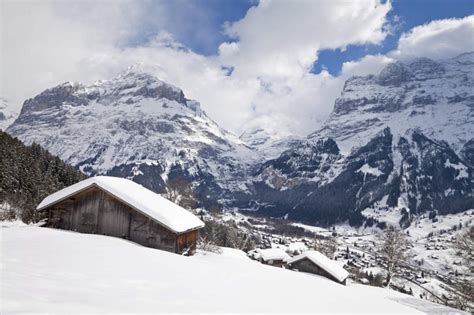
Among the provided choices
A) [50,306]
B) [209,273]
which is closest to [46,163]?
[209,273]

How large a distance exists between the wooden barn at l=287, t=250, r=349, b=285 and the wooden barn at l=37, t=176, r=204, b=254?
2907 cm

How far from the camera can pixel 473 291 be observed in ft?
98.7

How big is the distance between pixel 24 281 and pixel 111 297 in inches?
93.7

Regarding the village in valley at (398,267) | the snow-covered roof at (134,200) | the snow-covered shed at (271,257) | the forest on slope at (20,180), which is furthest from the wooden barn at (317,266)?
the forest on slope at (20,180)

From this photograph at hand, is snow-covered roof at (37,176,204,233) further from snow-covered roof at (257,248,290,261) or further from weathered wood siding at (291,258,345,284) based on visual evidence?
snow-covered roof at (257,248,290,261)

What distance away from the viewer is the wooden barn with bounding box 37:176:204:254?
28.9 metres

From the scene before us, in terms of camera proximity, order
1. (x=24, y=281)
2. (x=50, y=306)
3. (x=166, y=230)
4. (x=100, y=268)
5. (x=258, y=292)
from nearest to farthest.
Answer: (x=50, y=306) → (x=24, y=281) → (x=100, y=268) → (x=258, y=292) → (x=166, y=230)

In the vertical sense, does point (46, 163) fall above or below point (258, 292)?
above

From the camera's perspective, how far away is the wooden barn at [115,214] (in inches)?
1139

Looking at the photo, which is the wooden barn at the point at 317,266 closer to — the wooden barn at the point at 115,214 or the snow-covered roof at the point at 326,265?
the snow-covered roof at the point at 326,265

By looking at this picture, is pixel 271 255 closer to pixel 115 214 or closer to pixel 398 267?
pixel 115 214

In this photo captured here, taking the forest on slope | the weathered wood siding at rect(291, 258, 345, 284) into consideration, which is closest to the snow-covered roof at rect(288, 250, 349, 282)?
the weathered wood siding at rect(291, 258, 345, 284)

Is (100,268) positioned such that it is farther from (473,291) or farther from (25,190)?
(25,190)

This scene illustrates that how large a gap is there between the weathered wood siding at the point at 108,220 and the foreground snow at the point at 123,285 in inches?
311
